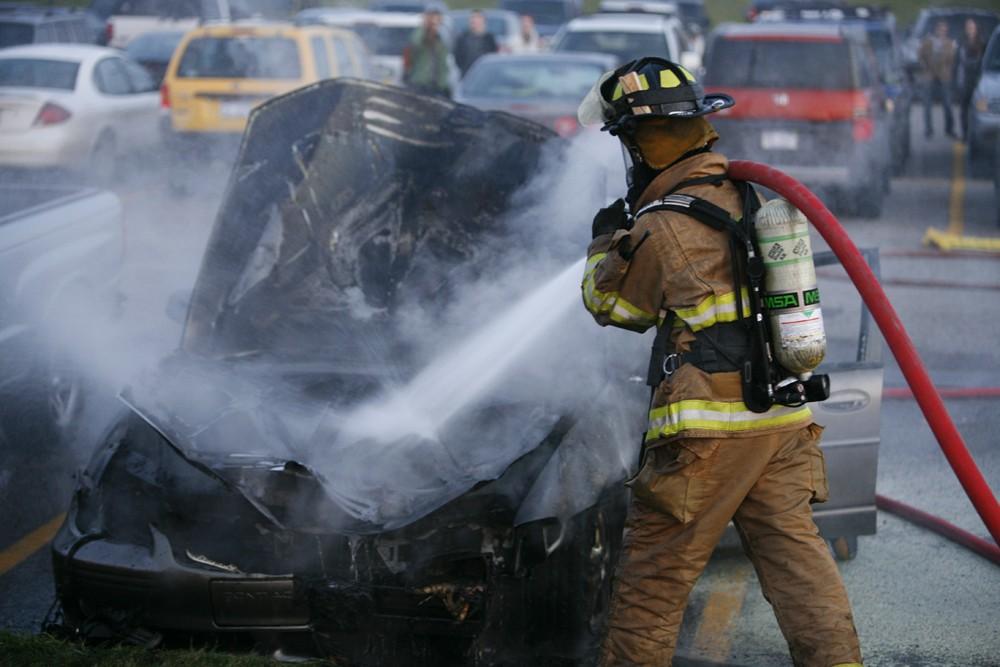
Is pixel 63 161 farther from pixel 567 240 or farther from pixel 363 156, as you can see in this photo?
pixel 567 240

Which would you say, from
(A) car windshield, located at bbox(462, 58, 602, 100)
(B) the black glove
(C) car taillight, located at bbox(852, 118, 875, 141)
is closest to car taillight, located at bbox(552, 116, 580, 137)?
(A) car windshield, located at bbox(462, 58, 602, 100)

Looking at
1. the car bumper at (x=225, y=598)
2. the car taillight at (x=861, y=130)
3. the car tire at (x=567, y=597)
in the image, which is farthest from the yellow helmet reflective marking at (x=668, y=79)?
the car taillight at (x=861, y=130)

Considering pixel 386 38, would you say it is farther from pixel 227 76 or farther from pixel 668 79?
pixel 668 79

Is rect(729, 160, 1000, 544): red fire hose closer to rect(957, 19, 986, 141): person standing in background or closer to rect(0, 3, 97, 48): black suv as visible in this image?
rect(0, 3, 97, 48): black suv

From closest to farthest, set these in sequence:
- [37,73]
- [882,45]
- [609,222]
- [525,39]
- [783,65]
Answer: [609,222] → [783,65] → [37,73] → [882,45] → [525,39]

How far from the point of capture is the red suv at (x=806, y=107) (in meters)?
12.3

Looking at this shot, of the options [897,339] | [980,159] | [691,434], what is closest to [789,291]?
[897,339]

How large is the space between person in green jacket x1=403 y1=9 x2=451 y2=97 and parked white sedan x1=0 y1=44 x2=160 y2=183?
10.4 ft

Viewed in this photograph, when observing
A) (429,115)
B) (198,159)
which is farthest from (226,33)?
(429,115)

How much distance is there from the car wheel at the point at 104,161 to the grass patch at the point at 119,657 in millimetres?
10060

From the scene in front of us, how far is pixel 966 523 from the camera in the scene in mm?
5113

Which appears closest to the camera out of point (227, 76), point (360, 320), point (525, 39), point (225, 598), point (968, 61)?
point (225, 598)

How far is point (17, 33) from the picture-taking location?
16094mm

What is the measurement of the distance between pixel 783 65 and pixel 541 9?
1902 centimetres
